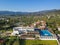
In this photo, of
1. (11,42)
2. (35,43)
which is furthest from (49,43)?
(11,42)

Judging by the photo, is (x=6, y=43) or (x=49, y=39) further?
(x=49, y=39)

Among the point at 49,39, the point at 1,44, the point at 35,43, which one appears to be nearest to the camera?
the point at 1,44

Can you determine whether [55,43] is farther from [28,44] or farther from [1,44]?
[1,44]

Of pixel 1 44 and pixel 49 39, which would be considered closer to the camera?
pixel 1 44

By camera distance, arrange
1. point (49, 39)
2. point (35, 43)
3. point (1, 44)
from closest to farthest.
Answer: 1. point (1, 44)
2. point (35, 43)
3. point (49, 39)

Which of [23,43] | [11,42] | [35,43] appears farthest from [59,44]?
[11,42]

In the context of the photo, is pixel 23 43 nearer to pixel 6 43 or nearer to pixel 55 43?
pixel 6 43

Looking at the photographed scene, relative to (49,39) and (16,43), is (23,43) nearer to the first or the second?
(16,43)

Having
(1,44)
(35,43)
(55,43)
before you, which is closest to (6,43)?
(1,44)
